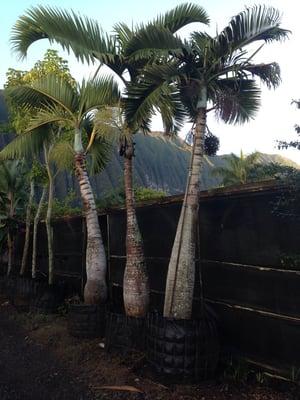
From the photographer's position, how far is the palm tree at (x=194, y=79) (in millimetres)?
5641

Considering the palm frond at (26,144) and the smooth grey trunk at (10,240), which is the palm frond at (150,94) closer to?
the palm frond at (26,144)

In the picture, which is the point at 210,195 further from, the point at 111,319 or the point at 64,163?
the point at 64,163

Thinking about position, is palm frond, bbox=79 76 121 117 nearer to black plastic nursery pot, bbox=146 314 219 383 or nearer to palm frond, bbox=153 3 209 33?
palm frond, bbox=153 3 209 33

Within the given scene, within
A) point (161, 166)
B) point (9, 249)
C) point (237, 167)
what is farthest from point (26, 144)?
point (161, 166)

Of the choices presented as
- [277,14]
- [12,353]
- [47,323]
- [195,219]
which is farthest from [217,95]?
[47,323]

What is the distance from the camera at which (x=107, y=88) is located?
7.75 meters

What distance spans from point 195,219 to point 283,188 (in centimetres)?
142

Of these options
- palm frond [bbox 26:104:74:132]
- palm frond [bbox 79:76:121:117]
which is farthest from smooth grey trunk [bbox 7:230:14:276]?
palm frond [bbox 79:76:121:117]

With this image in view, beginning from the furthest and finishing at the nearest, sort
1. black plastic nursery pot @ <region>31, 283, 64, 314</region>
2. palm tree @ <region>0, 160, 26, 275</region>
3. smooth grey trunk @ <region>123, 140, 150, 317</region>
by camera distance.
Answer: palm tree @ <region>0, 160, 26, 275</region>
black plastic nursery pot @ <region>31, 283, 64, 314</region>
smooth grey trunk @ <region>123, 140, 150, 317</region>

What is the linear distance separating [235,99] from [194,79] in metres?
0.72

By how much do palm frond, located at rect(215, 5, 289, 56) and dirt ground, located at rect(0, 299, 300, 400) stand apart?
461cm

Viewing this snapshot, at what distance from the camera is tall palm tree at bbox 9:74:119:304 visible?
7984 mm

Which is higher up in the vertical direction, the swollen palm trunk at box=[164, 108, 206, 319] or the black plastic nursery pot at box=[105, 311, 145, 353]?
the swollen palm trunk at box=[164, 108, 206, 319]

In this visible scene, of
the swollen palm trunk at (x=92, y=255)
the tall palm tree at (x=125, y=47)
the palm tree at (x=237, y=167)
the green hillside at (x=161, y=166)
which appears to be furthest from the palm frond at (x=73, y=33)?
the green hillside at (x=161, y=166)
